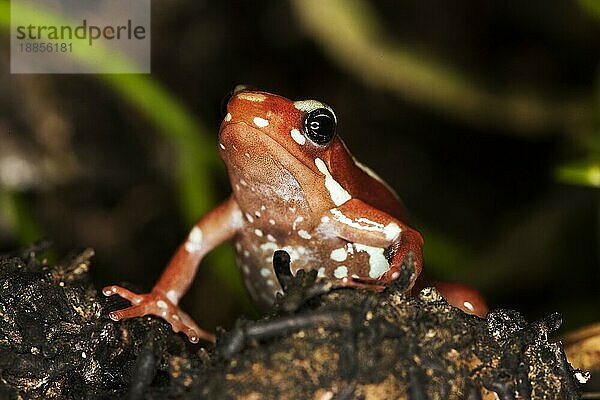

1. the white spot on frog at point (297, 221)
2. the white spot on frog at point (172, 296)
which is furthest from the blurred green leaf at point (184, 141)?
the white spot on frog at point (297, 221)

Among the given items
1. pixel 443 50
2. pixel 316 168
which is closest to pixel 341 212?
pixel 316 168

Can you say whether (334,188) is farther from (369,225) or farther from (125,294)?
(125,294)

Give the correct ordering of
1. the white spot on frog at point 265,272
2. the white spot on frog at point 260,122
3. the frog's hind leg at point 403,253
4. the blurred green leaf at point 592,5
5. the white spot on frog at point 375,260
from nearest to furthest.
A: the frog's hind leg at point 403,253
the white spot on frog at point 260,122
the white spot on frog at point 375,260
the white spot on frog at point 265,272
the blurred green leaf at point 592,5

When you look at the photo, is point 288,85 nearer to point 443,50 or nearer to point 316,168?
point 443,50

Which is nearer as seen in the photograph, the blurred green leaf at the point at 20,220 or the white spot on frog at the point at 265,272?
the white spot on frog at the point at 265,272

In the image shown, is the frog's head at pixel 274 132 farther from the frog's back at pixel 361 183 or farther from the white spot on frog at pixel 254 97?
the frog's back at pixel 361 183

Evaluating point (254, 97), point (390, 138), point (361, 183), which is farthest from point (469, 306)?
point (390, 138)
